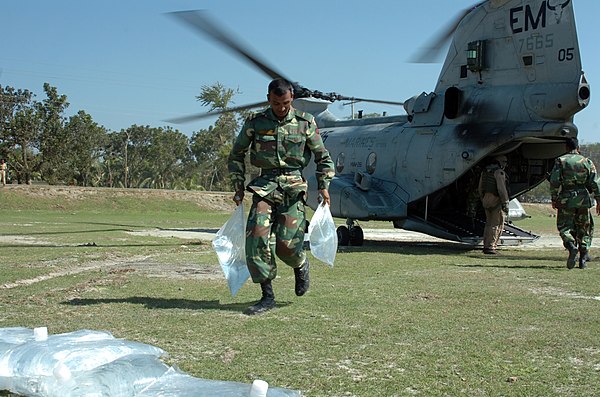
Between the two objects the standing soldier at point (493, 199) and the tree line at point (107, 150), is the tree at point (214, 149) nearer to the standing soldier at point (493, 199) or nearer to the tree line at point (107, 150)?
the tree line at point (107, 150)

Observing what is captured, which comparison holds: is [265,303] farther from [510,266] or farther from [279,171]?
[510,266]

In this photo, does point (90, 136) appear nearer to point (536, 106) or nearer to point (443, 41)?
point (443, 41)

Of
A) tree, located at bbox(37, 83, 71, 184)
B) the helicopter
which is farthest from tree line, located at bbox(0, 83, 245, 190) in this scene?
the helicopter

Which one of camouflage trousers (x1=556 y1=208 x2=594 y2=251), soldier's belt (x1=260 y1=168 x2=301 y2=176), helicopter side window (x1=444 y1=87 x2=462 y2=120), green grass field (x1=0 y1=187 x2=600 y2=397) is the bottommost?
green grass field (x1=0 y1=187 x2=600 y2=397)

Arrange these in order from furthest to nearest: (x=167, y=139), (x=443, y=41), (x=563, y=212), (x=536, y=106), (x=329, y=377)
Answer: (x=167, y=139)
(x=443, y=41)
(x=536, y=106)
(x=563, y=212)
(x=329, y=377)

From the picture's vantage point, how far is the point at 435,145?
1398 centimetres

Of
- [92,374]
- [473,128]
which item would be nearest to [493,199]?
[473,128]

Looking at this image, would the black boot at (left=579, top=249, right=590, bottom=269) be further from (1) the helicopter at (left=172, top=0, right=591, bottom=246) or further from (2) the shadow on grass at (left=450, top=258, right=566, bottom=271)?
(1) the helicopter at (left=172, top=0, right=591, bottom=246)

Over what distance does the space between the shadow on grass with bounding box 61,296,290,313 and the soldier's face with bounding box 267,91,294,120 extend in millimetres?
1811

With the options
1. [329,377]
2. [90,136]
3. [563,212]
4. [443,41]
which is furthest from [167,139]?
[329,377]

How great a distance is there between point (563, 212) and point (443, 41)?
6093 mm

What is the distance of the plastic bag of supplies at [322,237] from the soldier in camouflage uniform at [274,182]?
0.51 feet

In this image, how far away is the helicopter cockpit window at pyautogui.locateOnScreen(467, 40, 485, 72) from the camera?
528 inches

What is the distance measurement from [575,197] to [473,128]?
3.18 meters
